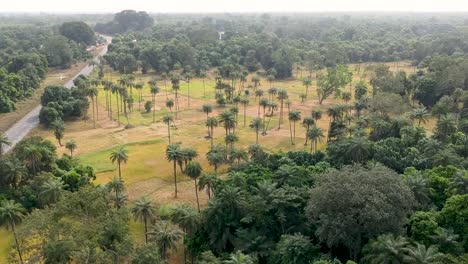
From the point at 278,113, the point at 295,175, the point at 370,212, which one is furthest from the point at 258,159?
the point at 278,113

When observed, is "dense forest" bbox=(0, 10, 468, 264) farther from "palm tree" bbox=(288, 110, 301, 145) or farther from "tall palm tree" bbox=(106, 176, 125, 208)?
"palm tree" bbox=(288, 110, 301, 145)

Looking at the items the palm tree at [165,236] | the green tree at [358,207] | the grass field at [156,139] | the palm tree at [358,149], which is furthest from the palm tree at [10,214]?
the palm tree at [358,149]

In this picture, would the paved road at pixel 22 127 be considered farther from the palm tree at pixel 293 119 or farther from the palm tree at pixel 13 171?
the palm tree at pixel 293 119

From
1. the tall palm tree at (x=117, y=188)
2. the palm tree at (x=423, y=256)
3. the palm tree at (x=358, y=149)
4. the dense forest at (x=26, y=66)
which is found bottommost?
the tall palm tree at (x=117, y=188)

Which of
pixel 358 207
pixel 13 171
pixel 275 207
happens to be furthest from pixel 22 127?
pixel 358 207

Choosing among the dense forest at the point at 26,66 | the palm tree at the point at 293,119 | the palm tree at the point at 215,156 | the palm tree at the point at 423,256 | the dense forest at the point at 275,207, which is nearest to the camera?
the palm tree at the point at 423,256

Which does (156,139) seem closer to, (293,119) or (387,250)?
(293,119)

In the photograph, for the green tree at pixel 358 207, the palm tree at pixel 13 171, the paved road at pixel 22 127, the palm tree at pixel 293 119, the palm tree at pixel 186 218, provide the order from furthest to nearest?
the paved road at pixel 22 127, the palm tree at pixel 293 119, the palm tree at pixel 13 171, the palm tree at pixel 186 218, the green tree at pixel 358 207

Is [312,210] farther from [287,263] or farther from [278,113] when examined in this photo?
[278,113]
